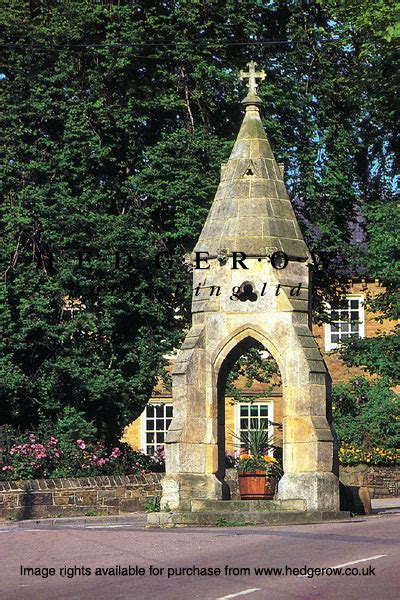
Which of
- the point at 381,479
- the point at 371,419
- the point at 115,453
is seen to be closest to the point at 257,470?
the point at 115,453

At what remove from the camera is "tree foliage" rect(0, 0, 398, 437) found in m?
31.1

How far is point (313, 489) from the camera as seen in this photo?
2147 cm

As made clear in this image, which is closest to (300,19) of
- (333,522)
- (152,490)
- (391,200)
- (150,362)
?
(391,200)

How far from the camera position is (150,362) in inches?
1231

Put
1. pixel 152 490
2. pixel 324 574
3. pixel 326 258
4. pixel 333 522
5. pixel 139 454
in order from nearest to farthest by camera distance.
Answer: pixel 324 574 < pixel 333 522 < pixel 152 490 < pixel 139 454 < pixel 326 258

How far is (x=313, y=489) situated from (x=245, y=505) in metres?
1.13

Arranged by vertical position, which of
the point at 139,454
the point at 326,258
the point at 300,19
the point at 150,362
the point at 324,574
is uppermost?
the point at 300,19

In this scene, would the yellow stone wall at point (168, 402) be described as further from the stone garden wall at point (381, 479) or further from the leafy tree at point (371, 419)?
the stone garden wall at point (381, 479)

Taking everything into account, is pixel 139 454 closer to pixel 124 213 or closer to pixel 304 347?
pixel 124 213

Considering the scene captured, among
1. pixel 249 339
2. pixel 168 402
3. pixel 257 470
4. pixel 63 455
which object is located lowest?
pixel 257 470

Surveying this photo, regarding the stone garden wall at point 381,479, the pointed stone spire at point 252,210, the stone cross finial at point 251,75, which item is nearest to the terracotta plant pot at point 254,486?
the pointed stone spire at point 252,210

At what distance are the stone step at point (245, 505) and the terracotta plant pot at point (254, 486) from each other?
991mm

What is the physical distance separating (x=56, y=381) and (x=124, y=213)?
4.45 m

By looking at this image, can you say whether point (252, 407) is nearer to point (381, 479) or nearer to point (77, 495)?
point (381, 479)
